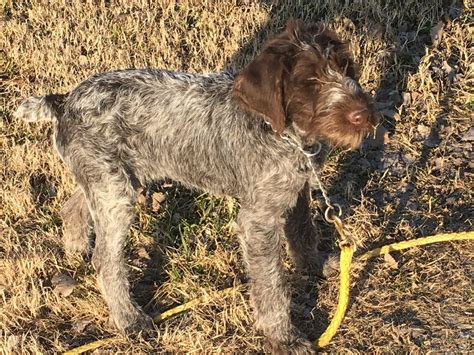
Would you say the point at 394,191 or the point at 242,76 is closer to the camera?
the point at 242,76

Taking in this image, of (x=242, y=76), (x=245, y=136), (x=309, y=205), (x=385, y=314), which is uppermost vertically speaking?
(x=242, y=76)

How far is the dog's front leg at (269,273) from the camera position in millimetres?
4594

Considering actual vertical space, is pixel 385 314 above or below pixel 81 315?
above

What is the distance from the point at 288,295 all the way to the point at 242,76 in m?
1.65

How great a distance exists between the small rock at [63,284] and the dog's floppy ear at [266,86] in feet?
7.62

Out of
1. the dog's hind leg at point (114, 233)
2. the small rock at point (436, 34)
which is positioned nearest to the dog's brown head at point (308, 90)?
the dog's hind leg at point (114, 233)

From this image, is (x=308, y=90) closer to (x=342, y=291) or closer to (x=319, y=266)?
(x=342, y=291)

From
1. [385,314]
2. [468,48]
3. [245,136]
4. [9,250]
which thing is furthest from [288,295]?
[468,48]

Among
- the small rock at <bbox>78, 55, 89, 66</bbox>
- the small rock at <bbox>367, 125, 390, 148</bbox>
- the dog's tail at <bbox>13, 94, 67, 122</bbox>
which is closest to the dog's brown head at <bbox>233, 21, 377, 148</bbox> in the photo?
the dog's tail at <bbox>13, 94, 67, 122</bbox>

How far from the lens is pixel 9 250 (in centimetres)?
574

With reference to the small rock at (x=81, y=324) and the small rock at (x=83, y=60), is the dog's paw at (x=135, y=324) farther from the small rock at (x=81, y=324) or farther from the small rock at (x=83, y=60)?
the small rock at (x=83, y=60)

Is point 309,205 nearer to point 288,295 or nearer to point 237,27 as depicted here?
point 288,295

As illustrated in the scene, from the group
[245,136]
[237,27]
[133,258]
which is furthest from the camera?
[237,27]

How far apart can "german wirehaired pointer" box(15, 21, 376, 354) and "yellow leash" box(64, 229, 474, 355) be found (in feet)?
0.57
